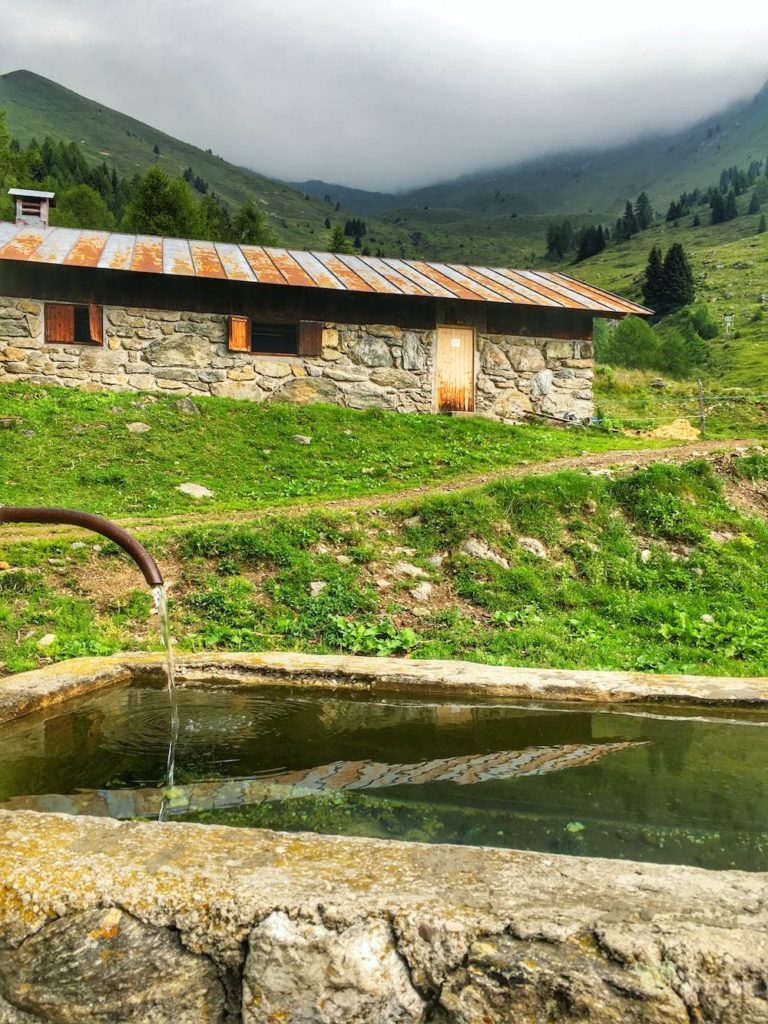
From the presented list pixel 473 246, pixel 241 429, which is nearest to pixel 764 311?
pixel 241 429

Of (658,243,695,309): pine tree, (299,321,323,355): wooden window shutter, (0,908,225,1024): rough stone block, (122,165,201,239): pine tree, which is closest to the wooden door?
(299,321,323,355): wooden window shutter

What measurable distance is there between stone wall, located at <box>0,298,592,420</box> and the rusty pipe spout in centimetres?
1544

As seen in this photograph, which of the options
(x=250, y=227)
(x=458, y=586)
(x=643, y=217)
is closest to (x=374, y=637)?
(x=458, y=586)

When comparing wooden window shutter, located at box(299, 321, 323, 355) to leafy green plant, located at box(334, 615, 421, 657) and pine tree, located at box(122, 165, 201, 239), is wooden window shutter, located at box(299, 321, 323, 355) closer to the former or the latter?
leafy green plant, located at box(334, 615, 421, 657)

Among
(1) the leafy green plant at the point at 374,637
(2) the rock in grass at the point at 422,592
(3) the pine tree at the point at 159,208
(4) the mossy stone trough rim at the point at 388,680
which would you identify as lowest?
(1) the leafy green plant at the point at 374,637

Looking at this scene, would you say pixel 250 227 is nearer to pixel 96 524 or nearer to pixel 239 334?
pixel 239 334

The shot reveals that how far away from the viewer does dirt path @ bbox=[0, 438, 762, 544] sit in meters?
10.0

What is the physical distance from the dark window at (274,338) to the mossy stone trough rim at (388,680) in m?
15.2

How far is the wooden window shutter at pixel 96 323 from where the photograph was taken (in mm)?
18078

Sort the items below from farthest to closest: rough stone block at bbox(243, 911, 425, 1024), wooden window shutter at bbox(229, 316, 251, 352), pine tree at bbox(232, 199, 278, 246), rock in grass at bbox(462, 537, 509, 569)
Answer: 1. pine tree at bbox(232, 199, 278, 246)
2. wooden window shutter at bbox(229, 316, 251, 352)
3. rock in grass at bbox(462, 537, 509, 569)
4. rough stone block at bbox(243, 911, 425, 1024)

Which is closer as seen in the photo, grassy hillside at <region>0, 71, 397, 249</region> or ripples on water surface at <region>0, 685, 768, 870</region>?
ripples on water surface at <region>0, 685, 768, 870</region>

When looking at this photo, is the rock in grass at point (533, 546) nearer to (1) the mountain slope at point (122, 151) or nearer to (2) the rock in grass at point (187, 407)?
(2) the rock in grass at point (187, 407)

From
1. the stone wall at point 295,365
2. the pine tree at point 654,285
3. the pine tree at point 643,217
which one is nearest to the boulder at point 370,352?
the stone wall at point 295,365

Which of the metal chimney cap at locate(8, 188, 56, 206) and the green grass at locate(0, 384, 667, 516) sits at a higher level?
the metal chimney cap at locate(8, 188, 56, 206)
